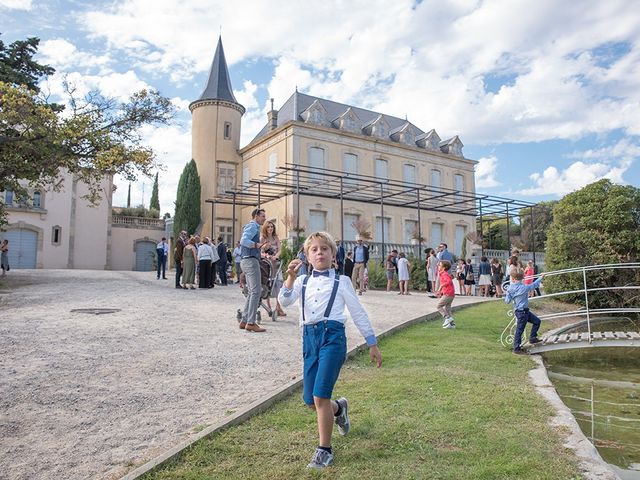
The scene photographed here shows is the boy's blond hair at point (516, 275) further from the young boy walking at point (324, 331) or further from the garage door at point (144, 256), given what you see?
the garage door at point (144, 256)

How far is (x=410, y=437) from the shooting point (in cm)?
360

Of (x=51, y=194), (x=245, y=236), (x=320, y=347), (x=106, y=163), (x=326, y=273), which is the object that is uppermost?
(x=51, y=194)

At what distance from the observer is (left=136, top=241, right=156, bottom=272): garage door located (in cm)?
3684

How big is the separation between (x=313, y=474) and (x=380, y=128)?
32861 mm

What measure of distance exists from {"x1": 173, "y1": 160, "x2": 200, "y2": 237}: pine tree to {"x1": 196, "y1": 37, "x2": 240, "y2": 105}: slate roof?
197 inches

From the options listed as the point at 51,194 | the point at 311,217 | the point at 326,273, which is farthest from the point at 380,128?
the point at 326,273

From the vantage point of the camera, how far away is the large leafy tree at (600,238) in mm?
14617

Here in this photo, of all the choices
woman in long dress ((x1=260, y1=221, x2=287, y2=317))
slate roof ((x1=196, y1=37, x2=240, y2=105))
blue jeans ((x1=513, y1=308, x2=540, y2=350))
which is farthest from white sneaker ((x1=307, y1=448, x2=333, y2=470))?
slate roof ((x1=196, y1=37, x2=240, y2=105))

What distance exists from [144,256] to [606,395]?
35.3m

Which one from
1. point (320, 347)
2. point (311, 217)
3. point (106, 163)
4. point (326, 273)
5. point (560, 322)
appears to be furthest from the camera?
point (311, 217)

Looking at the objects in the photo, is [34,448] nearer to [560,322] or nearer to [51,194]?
[560,322]

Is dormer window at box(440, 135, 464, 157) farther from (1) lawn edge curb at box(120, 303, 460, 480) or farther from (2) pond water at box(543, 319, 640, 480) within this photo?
(1) lawn edge curb at box(120, 303, 460, 480)

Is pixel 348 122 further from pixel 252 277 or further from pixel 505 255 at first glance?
pixel 252 277

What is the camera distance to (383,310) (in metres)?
11.2
